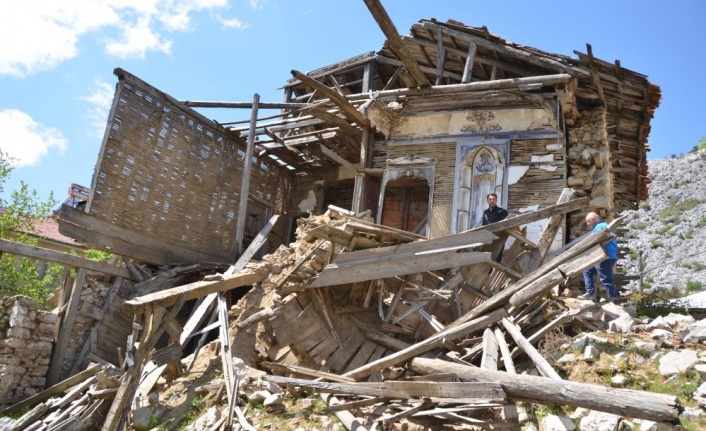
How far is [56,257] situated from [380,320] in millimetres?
5936

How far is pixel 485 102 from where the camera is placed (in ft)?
36.7

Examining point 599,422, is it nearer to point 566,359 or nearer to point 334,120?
point 566,359

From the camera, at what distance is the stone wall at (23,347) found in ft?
27.8

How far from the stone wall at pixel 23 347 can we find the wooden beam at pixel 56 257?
0.76 metres

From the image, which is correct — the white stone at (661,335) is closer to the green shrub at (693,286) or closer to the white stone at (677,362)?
the white stone at (677,362)

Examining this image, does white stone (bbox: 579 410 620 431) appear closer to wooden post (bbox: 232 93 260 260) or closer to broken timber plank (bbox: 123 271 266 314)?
broken timber plank (bbox: 123 271 266 314)

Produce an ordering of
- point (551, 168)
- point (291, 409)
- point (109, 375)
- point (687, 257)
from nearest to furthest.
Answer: point (291, 409), point (109, 375), point (551, 168), point (687, 257)

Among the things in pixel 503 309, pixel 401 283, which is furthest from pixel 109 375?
pixel 503 309

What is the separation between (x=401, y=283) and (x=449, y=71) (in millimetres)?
6625

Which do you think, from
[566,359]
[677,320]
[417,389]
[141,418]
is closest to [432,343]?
[417,389]

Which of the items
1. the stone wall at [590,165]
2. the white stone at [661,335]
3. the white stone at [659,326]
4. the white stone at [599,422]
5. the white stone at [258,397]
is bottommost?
the white stone at [258,397]

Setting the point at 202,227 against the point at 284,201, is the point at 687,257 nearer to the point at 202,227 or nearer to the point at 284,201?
the point at 284,201

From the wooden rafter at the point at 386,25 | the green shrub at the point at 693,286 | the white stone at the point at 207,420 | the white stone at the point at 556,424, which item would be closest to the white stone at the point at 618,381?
the white stone at the point at 556,424

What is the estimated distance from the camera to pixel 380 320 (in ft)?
25.2
